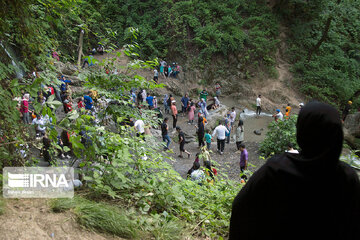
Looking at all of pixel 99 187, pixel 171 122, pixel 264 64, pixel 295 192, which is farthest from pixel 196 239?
pixel 264 64

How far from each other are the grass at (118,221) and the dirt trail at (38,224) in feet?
0.26

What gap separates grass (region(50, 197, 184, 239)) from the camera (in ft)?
9.59

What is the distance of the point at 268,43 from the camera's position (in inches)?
882

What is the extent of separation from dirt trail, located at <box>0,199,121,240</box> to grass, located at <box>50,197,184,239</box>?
0.08m

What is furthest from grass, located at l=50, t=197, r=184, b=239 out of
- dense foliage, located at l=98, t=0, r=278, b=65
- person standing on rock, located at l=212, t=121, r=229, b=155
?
dense foliage, located at l=98, t=0, r=278, b=65

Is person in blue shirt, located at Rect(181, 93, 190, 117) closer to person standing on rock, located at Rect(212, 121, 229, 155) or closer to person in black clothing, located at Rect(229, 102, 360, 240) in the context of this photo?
person standing on rock, located at Rect(212, 121, 229, 155)

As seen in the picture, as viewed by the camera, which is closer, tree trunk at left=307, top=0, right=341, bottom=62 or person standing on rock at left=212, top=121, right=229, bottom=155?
person standing on rock at left=212, top=121, right=229, bottom=155

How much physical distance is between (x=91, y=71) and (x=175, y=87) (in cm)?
1701

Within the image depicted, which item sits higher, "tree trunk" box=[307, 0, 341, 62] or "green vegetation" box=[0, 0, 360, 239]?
"tree trunk" box=[307, 0, 341, 62]

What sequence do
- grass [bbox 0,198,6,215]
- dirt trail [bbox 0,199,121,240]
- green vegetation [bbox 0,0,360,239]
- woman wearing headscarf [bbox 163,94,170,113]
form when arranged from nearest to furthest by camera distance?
dirt trail [bbox 0,199,121,240] < grass [bbox 0,198,6,215] < green vegetation [bbox 0,0,360,239] < woman wearing headscarf [bbox 163,94,170,113]

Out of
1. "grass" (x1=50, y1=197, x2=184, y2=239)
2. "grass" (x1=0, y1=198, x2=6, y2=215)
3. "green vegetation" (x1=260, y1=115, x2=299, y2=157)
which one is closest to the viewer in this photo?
"grass" (x1=0, y1=198, x2=6, y2=215)

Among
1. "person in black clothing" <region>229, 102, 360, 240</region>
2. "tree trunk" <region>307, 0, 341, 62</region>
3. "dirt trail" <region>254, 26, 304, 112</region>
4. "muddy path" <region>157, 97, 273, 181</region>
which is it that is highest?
"tree trunk" <region>307, 0, 341, 62</region>

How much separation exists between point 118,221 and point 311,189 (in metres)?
2.17

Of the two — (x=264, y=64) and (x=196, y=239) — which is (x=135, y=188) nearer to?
(x=196, y=239)
